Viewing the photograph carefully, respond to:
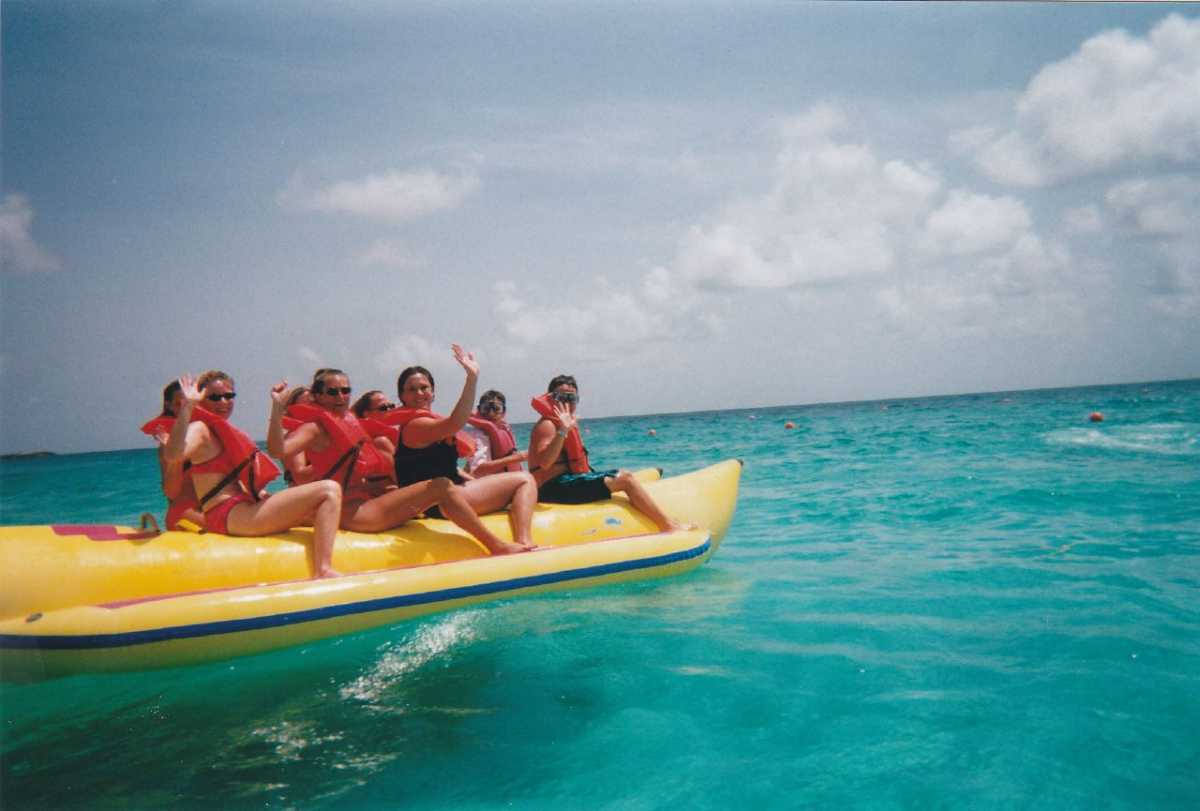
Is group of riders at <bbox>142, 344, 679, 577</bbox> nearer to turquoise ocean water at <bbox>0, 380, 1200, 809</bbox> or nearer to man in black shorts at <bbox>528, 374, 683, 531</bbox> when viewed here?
man in black shorts at <bbox>528, 374, 683, 531</bbox>

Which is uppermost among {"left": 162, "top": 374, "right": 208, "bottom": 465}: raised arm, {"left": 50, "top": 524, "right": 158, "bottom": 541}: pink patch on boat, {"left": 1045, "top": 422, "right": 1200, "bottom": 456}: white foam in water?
{"left": 162, "top": 374, "right": 208, "bottom": 465}: raised arm

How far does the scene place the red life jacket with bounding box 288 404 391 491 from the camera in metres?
3.55

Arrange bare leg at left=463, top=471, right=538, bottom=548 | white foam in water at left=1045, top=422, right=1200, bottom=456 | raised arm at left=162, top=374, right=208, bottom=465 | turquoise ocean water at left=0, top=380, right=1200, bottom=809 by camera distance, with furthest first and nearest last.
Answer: white foam in water at left=1045, top=422, right=1200, bottom=456, bare leg at left=463, top=471, right=538, bottom=548, raised arm at left=162, top=374, right=208, bottom=465, turquoise ocean water at left=0, top=380, right=1200, bottom=809

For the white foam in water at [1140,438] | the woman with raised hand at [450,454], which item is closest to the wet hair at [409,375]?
the woman with raised hand at [450,454]

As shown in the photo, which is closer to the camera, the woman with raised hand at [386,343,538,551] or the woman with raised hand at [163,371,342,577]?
the woman with raised hand at [163,371,342,577]

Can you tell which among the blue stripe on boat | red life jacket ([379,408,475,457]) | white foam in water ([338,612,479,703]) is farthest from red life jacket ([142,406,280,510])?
white foam in water ([338,612,479,703])

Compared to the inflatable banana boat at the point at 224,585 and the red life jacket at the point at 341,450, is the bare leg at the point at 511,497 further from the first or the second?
the red life jacket at the point at 341,450

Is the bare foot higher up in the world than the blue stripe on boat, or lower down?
higher up

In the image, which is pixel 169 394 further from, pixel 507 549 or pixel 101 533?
pixel 507 549

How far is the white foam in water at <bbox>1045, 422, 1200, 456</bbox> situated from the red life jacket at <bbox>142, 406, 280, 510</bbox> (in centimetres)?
1118

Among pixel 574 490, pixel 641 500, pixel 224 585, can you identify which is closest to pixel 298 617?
pixel 224 585

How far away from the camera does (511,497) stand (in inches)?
159

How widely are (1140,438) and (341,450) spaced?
1382 cm

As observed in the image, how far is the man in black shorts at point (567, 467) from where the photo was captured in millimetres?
4277
